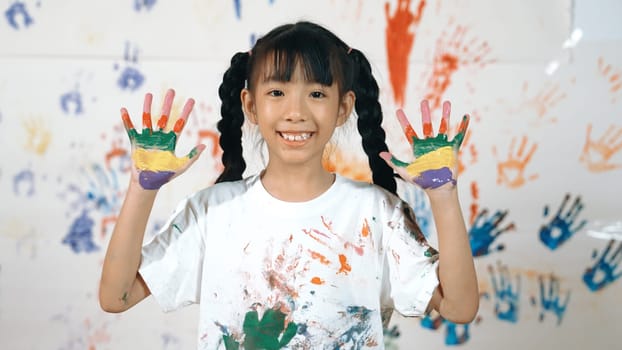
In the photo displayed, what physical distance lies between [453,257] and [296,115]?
1.01ft

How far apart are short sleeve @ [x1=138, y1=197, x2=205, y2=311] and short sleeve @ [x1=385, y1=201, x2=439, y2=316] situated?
0.29 metres

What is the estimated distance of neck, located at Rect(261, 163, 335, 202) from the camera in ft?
3.66

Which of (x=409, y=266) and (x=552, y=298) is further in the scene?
(x=552, y=298)

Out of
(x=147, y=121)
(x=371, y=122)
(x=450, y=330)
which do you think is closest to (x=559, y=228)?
(x=450, y=330)

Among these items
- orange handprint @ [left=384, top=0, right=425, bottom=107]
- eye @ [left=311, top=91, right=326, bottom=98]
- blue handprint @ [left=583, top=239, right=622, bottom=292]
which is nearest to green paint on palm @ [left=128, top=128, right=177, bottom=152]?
eye @ [left=311, top=91, right=326, bottom=98]

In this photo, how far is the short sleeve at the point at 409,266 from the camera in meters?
1.02

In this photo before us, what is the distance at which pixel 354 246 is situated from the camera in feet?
3.55

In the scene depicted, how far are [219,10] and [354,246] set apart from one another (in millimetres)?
1157

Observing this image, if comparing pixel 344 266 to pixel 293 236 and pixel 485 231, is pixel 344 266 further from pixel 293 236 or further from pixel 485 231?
pixel 485 231

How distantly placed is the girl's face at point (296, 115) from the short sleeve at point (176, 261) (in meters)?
0.17

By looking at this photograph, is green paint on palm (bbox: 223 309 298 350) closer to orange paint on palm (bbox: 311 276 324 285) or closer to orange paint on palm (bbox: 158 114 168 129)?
orange paint on palm (bbox: 311 276 324 285)

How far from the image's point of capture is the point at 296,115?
41.7 inches

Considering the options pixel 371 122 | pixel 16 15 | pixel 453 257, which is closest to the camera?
pixel 453 257

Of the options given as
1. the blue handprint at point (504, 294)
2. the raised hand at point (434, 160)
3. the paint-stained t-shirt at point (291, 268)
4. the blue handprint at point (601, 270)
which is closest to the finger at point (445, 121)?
the raised hand at point (434, 160)
